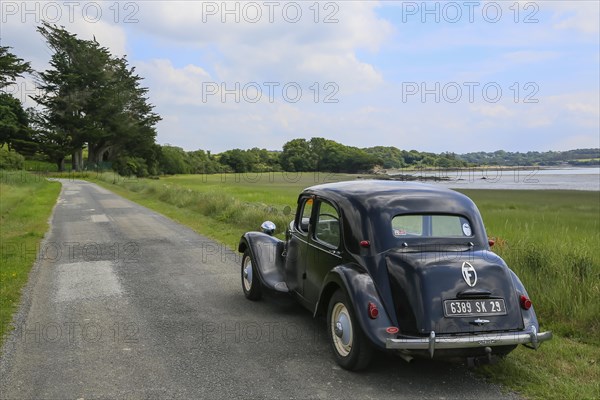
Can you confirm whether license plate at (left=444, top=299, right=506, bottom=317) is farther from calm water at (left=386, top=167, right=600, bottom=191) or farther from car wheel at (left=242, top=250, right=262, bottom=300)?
calm water at (left=386, top=167, right=600, bottom=191)

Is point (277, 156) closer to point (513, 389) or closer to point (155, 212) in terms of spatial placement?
point (155, 212)

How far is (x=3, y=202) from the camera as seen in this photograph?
23.8 metres

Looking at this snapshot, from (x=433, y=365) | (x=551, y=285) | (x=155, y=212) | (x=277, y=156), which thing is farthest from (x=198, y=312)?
(x=277, y=156)

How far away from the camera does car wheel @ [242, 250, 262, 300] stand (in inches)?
295

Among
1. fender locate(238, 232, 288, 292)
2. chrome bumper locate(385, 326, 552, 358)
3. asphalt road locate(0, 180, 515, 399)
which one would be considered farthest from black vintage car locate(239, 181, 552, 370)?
fender locate(238, 232, 288, 292)

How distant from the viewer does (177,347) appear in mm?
5625

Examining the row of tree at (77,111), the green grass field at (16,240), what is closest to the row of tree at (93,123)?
the row of tree at (77,111)

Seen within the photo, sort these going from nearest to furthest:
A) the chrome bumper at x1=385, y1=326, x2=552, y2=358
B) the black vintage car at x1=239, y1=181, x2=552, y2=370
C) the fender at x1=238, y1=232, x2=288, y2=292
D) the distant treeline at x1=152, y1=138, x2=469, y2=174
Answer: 1. the chrome bumper at x1=385, y1=326, x2=552, y2=358
2. the black vintage car at x1=239, y1=181, x2=552, y2=370
3. the fender at x1=238, y1=232, x2=288, y2=292
4. the distant treeline at x1=152, y1=138, x2=469, y2=174

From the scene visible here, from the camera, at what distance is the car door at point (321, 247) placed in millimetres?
5520

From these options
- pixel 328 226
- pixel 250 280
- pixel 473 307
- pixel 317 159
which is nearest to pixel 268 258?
pixel 250 280

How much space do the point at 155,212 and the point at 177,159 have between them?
265ft

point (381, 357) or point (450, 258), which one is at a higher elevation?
point (450, 258)

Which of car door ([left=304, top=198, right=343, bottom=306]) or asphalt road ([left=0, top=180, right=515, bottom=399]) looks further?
car door ([left=304, top=198, right=343, bottom=306])

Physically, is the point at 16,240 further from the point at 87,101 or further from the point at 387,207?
the point at 87,101
